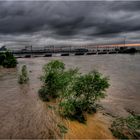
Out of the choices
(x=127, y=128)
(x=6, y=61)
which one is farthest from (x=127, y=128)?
(x=6, y=61)

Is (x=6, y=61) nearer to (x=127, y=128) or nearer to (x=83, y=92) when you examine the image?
(x=83, y=92)

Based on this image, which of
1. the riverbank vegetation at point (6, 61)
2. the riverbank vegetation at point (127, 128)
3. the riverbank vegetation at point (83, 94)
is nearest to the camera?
the riverbank vegetation at point (127, 128)

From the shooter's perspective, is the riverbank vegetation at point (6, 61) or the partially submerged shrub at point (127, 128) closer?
the partially submerged shrub at point (127, 128)

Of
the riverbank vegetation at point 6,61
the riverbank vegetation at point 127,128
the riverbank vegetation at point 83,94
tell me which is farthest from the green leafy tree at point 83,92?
the riverbank vegetation at point 6,61

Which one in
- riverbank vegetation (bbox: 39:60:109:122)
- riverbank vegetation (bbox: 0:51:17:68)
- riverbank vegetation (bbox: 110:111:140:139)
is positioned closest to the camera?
riverbank vegetation (bbox: 110:111:140:139)

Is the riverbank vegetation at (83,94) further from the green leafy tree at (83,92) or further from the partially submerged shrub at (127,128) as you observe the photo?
the partially submerged shrub at (127,128)

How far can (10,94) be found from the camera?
1229cm

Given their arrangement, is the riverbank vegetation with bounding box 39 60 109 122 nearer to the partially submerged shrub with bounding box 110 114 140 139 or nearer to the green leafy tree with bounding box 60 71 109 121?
the green leafy tree with bounding box 60 71 109 121

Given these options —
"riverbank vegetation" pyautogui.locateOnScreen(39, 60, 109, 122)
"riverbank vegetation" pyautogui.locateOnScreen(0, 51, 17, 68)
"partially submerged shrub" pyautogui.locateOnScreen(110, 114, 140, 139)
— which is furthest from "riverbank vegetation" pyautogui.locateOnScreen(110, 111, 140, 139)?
"riverbank vegetation" pyautogui.locateOnScreen(0, 51, 17, 68)

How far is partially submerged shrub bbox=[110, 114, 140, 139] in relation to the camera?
22.7 ft

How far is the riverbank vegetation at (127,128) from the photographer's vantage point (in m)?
6.92

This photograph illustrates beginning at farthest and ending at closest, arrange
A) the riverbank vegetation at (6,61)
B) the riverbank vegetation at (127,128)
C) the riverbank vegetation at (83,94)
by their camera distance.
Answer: the riverbank vegetation at (6,61) < the riverbank vegetation at (83,94) < the riverbank vegetation at (127,128)

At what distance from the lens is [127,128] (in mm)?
7352

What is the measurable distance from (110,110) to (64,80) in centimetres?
316
